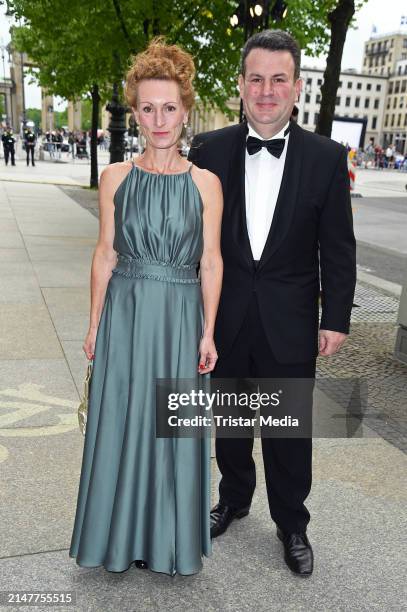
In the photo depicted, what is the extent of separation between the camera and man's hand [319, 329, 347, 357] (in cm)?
278

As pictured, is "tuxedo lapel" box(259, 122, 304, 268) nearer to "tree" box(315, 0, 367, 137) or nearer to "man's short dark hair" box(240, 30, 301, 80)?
"man's short dark hair" box(240, 30, 301, 80)

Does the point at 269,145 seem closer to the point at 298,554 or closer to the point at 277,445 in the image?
the point at 277,445

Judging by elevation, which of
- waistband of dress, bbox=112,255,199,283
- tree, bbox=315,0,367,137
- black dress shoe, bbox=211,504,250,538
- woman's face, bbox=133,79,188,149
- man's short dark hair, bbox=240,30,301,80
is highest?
tree, bbox=315,0,367,137

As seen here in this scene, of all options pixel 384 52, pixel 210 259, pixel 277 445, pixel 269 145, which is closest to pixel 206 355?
pixel 210 259

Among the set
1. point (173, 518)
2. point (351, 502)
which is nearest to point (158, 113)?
point (173, 518)

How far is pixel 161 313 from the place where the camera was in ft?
8.06

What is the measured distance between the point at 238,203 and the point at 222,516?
1638 mm

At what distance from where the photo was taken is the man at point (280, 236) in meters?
2.55

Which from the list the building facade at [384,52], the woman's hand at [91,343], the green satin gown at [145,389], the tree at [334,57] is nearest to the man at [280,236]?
the green satin gown at [145,389]

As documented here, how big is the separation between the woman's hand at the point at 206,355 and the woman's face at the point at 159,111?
835mm

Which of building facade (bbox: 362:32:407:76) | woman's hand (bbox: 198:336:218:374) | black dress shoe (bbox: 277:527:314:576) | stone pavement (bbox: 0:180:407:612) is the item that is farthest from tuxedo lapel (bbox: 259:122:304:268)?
building facade (bbox: 362:32:407:76)

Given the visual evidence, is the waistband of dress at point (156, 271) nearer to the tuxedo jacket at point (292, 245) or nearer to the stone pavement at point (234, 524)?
the tuxedo jacket at point (292, 245)

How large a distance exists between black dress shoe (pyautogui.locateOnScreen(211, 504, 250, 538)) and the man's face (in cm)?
196

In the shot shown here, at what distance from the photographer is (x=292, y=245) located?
8.49ft
